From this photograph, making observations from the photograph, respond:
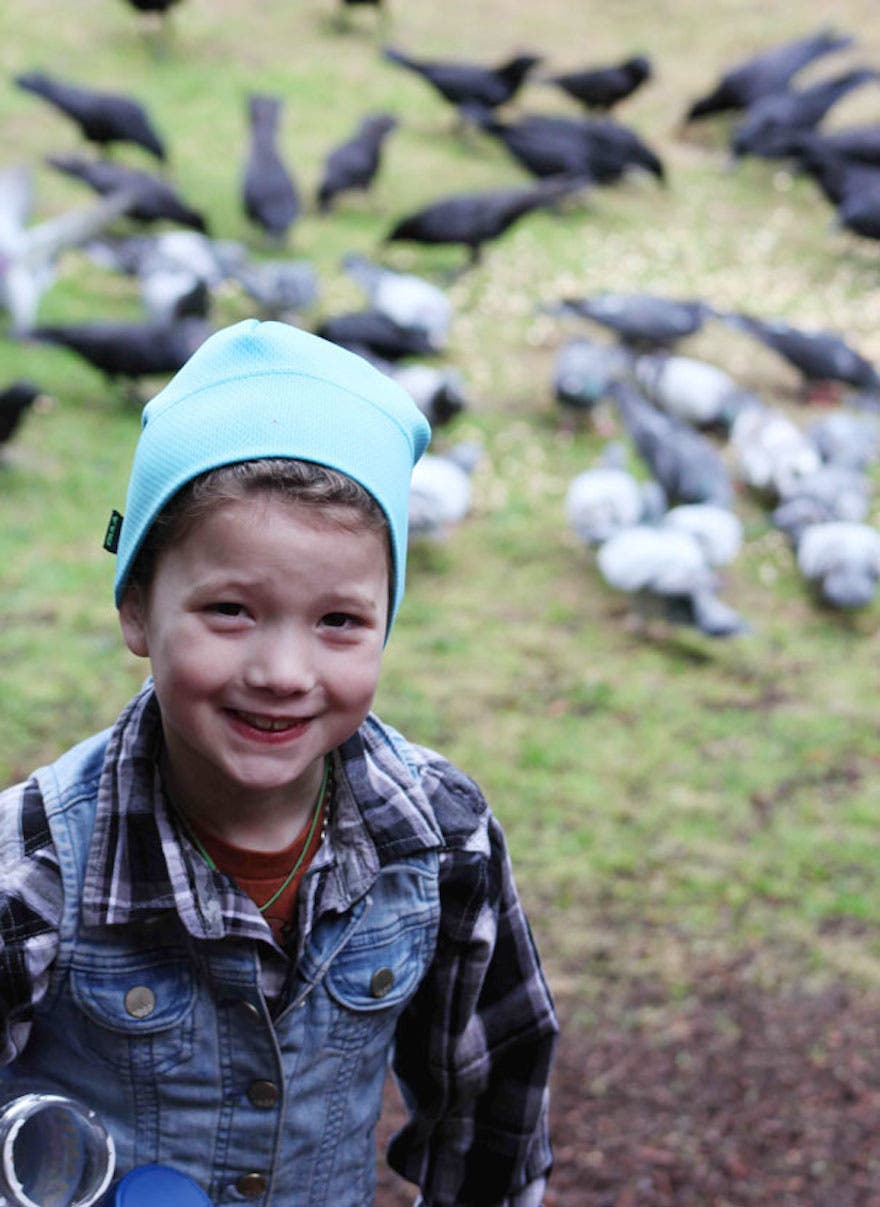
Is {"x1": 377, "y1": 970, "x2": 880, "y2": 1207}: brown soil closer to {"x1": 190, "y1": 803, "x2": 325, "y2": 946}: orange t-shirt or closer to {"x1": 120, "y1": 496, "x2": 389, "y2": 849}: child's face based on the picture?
{"x1": 190, "y1": 803, "x2": 325, "y2": 946}: orange t-shirt

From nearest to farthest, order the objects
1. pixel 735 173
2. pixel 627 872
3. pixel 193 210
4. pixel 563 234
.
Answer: pixel 627 872, pixel 193 210, pixel 563 234, pixel 735 173

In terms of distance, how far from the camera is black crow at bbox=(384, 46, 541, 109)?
10.2 metres

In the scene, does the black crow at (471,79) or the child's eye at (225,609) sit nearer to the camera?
the child's eye at (225,609)

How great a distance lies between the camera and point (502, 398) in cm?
660

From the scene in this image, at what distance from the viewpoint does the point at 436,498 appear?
5.01 meters

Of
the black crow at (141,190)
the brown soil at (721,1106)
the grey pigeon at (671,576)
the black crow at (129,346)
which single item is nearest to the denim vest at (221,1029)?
the brown soil at (721,1106)

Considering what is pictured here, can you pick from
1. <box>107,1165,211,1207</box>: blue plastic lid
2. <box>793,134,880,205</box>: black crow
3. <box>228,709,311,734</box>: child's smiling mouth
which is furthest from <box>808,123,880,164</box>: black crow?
<box>107,1165,211,1207</box>: blue plastic lid

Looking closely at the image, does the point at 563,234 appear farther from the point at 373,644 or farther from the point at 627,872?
the point at 373,644

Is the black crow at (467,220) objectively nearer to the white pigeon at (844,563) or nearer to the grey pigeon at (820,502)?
the grey pigeon at (820,502)

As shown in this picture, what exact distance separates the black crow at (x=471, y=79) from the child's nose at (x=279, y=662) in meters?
9.51

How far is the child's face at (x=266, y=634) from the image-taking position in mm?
1325

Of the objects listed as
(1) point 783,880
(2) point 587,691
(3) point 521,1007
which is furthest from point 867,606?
(3) point 521,1007

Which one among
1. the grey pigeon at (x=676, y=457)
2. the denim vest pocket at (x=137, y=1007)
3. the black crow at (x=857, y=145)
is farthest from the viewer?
the black crow at (x=857, y=145)

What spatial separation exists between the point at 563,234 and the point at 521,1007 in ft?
25.0
